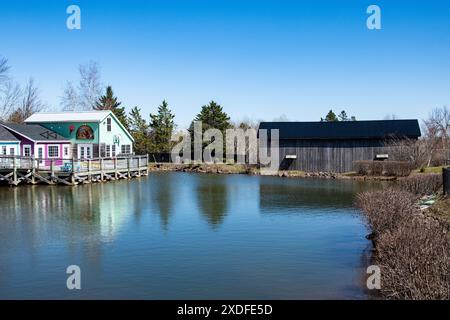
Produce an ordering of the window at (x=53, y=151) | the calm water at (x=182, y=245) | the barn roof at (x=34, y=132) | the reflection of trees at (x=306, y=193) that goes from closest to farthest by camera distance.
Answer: the calm water at (x=182, y=245) < the reflection of trees at (x=306, y=193) < the barn roof at (x=34, y=132) < the window at (x=53, y=151)

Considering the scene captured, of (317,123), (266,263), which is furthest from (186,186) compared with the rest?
(266,263)

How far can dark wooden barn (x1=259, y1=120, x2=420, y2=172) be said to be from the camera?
47.2m

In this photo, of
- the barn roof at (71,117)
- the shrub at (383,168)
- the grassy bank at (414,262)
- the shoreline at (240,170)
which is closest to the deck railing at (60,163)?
the barn roof at (71,117)

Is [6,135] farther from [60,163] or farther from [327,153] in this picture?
[327,153]

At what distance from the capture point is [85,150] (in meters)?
47.3

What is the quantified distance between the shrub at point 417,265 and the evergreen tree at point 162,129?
5106 centimetres

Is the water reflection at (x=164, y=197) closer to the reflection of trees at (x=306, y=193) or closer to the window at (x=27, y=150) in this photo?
the reflection of trees at (x=306, y=193)

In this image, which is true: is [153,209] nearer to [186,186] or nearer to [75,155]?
[186,186]

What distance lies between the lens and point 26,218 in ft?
71.8

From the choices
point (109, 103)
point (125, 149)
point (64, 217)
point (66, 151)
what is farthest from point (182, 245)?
point (109, 103)

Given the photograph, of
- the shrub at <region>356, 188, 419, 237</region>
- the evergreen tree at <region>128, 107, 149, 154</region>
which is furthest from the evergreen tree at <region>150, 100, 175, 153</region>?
the shrub at <region>356, 188, 419, 237</region>

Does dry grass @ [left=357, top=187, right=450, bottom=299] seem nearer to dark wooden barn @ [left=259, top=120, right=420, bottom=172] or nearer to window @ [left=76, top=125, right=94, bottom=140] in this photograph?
dark wooden barn @ [left=259, top=120, right=420, bottom=172]

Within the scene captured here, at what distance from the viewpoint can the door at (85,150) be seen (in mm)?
46991

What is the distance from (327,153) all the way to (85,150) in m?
23.2
